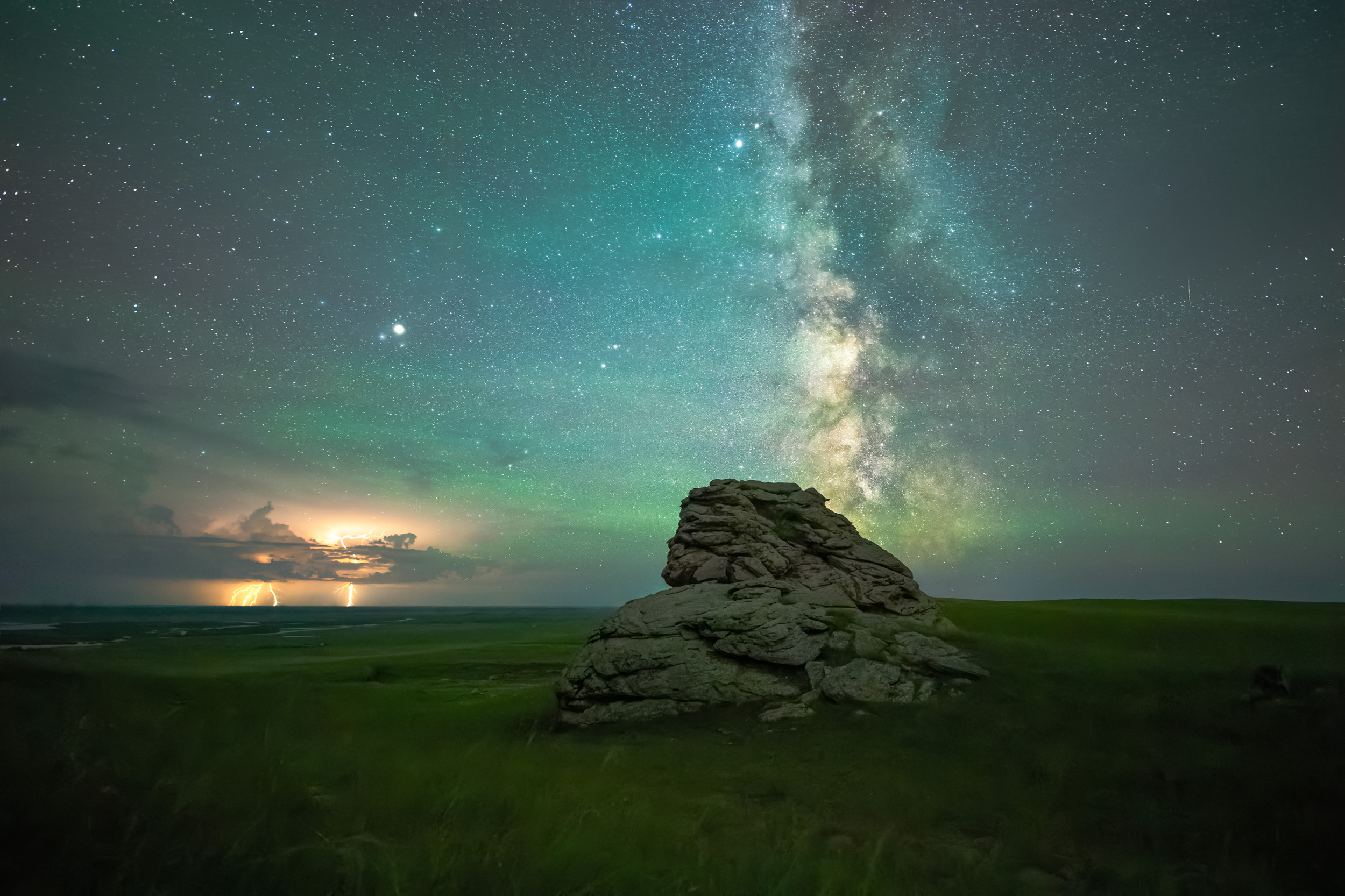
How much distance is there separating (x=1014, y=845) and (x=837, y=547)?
20.4 meters

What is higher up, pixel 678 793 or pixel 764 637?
pixel 764 637

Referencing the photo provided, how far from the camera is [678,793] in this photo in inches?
497

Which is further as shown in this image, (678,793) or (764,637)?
(764,637)

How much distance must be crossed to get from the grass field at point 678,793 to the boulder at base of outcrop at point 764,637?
4.02 feet

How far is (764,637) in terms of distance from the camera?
69.0ft

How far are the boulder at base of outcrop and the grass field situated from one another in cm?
123

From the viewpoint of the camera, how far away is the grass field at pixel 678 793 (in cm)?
513

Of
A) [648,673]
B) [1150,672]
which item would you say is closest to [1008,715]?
[1150,672]

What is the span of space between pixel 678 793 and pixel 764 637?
9.01 meters

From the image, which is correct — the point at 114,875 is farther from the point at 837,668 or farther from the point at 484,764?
the point at 837,668

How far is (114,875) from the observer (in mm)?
4516

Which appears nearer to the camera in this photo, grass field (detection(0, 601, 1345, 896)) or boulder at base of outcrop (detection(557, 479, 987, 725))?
grass field (detection(0, 601, 1345, 896))

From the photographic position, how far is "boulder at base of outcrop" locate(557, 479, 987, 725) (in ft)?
64.9

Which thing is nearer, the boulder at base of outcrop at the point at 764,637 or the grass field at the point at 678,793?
the grass field at the point at 678,793
